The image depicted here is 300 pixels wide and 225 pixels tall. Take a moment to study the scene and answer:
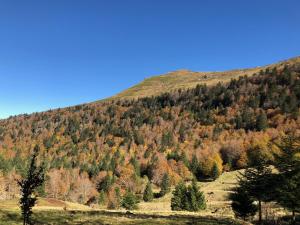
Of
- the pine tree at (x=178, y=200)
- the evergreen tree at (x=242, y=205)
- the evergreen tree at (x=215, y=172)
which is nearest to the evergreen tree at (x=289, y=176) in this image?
the evergreen tree at (x=242, y=205)

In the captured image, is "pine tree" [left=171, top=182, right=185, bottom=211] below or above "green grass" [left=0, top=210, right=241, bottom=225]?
below

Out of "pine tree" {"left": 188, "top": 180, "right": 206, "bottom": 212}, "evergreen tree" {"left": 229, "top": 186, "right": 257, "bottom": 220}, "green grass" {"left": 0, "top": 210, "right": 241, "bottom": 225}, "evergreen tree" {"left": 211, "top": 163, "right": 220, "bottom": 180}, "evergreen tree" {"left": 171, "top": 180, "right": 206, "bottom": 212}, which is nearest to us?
"green grass" {"left": 0, "top": 210, "right": 241, "bottom": 225}

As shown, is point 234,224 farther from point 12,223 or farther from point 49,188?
point 49,188

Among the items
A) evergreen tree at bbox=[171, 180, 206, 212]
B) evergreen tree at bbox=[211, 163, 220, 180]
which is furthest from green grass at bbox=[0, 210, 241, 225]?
evergreen tree at bbox=[211, 163, 220, 180]

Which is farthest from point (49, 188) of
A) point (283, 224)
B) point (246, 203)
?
point (283, 224)

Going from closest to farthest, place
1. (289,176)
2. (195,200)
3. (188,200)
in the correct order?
1. (289,176)
2. (195,200)
3. (188,200)

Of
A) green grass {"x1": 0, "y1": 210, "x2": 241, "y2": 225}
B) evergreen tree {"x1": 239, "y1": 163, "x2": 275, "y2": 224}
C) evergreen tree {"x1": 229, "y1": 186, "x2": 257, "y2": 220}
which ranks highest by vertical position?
evergreen tree {"x1": 239, "y1": 163, "x2": 275, "y2": 224}

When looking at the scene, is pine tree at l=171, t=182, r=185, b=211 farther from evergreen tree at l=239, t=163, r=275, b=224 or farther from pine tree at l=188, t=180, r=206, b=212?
evergreen tree at l=239, t=163, r=275, b=224

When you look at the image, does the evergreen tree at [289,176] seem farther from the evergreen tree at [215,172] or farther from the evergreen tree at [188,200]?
the evergreen tree at [215,172]

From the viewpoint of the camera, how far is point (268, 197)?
5250cm

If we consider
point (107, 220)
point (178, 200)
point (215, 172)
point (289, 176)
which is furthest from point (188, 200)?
point (215, 172)

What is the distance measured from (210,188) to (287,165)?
115 m

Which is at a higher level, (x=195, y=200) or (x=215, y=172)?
(x=215, y=172)

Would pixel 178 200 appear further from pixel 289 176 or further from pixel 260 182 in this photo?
pixel 289 176
